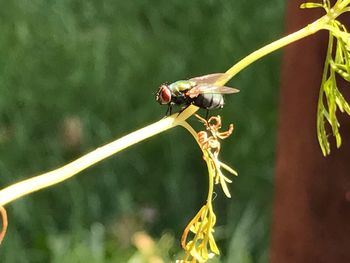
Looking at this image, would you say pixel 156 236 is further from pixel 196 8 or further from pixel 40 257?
pixel 196 8

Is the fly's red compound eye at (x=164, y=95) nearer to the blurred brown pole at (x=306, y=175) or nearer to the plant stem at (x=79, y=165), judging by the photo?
the plant stem at (x=79, y=165)

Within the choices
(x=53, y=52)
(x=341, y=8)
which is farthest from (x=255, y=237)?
(x=341, y=8)

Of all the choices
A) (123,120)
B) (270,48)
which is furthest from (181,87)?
(123,120)

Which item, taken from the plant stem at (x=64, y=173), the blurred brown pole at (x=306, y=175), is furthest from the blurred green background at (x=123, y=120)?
the plant stem at (x=64, y=173)

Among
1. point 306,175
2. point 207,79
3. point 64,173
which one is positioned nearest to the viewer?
point 64,173

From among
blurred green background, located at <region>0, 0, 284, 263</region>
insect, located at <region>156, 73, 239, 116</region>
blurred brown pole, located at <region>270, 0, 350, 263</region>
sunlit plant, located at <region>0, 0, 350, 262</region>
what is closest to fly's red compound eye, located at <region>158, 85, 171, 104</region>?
insect, located at <region>156, 73, 239, 116</region>

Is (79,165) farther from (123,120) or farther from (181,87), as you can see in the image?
(123,120)

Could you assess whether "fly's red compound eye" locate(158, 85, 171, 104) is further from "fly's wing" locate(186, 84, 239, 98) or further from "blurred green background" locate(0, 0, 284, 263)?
"blurred green background" locate(0, 0, 284, 263)

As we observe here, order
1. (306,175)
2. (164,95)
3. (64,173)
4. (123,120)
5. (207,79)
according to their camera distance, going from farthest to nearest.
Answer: (123,120), (306,175), (164,95), (207,79), (64,173)
